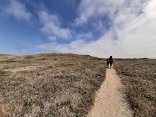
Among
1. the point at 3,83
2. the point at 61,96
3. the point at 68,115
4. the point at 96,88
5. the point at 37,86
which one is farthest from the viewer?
the point at 3,83

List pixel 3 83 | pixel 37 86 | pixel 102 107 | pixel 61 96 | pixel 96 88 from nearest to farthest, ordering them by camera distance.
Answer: pixel 102 107 → pixel 61 96 → pixel 96 88 → pixel 37 86 → pixel 3 83

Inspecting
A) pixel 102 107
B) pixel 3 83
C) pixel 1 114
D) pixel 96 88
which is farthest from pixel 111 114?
pixel 3 83

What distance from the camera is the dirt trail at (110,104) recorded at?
73.9 ft

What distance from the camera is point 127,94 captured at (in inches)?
1081

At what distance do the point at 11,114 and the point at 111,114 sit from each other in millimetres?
9373

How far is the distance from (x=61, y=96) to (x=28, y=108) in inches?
165

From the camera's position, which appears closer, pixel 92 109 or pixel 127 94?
pixel 92 109

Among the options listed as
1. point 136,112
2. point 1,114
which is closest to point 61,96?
point 1,114

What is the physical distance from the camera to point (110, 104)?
24672 mm

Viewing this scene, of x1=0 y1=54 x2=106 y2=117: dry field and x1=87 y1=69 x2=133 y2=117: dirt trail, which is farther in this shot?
x1=0 y1=54 x2=106 y2=117: dry field

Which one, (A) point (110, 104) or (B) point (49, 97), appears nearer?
(A) point (110, 104)

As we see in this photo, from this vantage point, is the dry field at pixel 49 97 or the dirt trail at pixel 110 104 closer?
the dirt trail at pixel 110 104

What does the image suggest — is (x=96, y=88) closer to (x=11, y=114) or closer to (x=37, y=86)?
(x=37, y=86)

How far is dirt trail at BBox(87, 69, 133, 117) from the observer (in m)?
22.5
